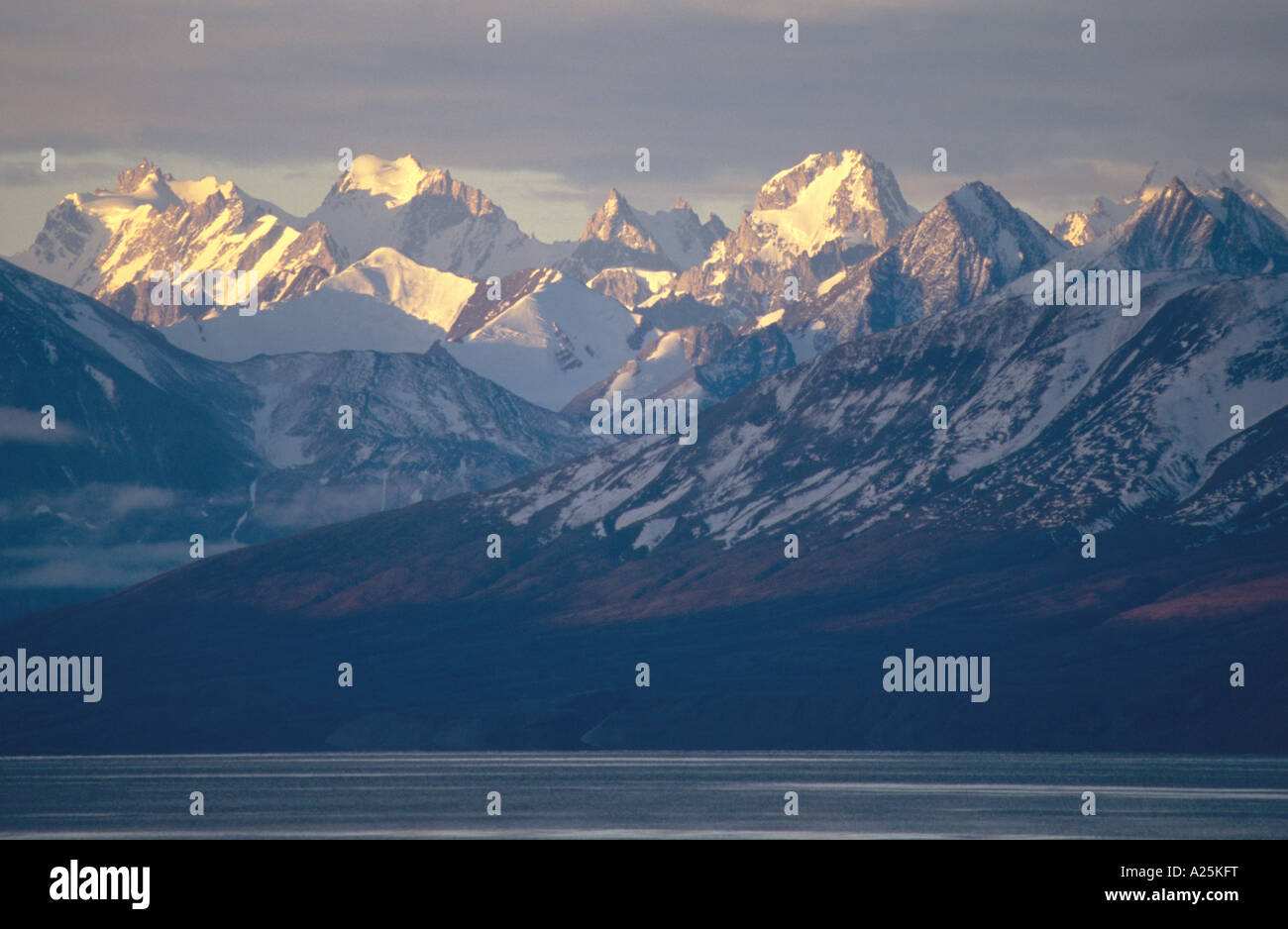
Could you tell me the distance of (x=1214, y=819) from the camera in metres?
182

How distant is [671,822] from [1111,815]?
1594 inches
